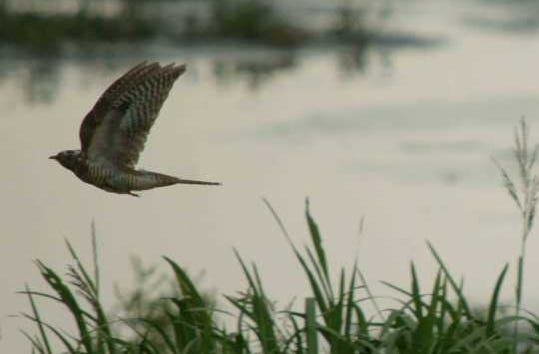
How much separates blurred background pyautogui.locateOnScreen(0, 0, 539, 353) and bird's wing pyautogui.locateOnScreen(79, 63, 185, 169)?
301cm

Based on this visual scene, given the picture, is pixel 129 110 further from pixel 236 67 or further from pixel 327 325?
pixel 236 67

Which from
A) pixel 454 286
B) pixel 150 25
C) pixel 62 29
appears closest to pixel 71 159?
pixel 454 286

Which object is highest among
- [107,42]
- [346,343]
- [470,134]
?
[107,42]

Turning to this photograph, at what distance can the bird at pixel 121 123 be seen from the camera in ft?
14.9

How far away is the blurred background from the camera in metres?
9.13

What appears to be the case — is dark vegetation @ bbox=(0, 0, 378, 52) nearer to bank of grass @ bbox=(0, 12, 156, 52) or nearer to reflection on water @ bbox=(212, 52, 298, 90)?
bank of grass @ bbox=(0, 12, 156, 52)

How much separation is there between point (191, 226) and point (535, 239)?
157cm

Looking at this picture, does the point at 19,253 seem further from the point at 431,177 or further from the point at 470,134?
the point at 470,134

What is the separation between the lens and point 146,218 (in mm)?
9758

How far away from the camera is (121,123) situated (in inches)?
182

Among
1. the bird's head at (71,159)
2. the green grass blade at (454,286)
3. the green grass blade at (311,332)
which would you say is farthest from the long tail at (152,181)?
the green grass blade at (454,286)

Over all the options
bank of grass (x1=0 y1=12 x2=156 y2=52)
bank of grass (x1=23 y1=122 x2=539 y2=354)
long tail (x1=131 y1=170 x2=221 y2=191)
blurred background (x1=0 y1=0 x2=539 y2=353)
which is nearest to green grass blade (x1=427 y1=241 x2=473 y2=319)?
bank of grass (x1=23 y1=122 x2=539 y2=354)

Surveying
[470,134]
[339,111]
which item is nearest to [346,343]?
[470,134]

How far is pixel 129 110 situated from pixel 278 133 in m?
7.16
